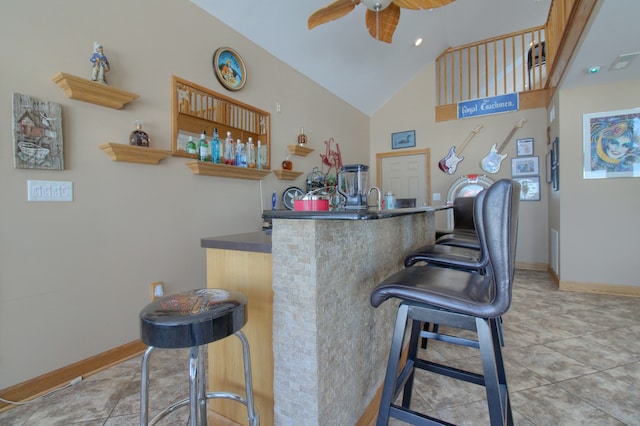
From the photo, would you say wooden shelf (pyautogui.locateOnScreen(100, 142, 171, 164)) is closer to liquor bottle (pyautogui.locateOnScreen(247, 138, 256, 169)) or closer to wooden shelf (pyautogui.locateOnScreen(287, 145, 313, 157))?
liquor bottle (pyautogui.locateOnScreen(247, 138, 256, 169))

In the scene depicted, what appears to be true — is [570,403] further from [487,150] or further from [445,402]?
[487,150]

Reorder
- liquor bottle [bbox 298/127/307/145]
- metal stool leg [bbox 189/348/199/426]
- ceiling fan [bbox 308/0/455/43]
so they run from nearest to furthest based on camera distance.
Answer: metal stool leg [bbox 189/348/199/426], ceiling fan [bbox 308/0/455/43], liquor bottle [bbox 298/127/307/145]

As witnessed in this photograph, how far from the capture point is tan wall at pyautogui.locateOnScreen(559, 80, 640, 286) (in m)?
3.15

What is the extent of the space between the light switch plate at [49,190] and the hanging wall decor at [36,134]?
0.30ft

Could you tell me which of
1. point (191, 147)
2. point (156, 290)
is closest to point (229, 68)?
point (191, 147)

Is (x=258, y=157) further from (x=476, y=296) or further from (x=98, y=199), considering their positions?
(x=476, y=296)

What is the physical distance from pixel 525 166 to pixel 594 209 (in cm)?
147

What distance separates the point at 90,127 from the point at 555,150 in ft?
15.8

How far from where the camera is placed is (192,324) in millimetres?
819

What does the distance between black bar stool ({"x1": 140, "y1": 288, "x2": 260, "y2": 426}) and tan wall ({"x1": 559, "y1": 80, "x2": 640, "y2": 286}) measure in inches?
158

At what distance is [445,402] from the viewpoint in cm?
151

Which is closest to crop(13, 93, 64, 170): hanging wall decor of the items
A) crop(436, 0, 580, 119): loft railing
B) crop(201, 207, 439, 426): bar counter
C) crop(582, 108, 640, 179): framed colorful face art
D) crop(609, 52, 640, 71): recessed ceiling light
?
crop(201, 207, 439, 426): bar counter

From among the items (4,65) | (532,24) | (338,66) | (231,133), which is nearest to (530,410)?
(231,133)

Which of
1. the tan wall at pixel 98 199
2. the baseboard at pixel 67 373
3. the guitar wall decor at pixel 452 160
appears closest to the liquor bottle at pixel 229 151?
the tan wall at pixel 98 199
